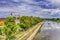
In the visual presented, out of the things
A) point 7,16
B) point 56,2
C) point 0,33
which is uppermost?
point 56,2

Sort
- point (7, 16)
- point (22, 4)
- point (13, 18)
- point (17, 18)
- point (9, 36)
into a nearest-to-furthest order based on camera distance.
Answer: point (9, 36)
point (22, 4)
point (7, 16)
point (13, 18)
point (17, 18)

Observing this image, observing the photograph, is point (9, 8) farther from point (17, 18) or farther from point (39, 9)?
point (17, 18)

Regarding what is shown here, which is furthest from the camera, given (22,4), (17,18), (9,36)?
(17,18)

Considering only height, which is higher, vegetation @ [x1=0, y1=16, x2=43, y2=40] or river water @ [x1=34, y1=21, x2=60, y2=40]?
vegetation @ [x1=0, y1=16, x2=43, y2=40]

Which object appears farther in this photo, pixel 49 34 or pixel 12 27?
pixel 49 34

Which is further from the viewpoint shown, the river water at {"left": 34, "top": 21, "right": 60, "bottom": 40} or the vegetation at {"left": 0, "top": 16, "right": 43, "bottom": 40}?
the river water at {"left": 34, "top": 21, "right": 60, "bottom": 40}

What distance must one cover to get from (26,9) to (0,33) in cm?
123

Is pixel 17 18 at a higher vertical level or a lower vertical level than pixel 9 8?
lower

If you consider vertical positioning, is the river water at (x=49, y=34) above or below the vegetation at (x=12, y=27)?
below

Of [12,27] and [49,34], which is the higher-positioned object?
[12,27]

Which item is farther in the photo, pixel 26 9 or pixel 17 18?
pixel 17 18

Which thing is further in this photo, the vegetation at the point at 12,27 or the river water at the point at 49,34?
the river water at the point at 49,34

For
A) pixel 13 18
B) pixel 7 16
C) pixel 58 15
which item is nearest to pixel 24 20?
pixel 13 18

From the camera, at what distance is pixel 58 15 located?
7.57 meters
